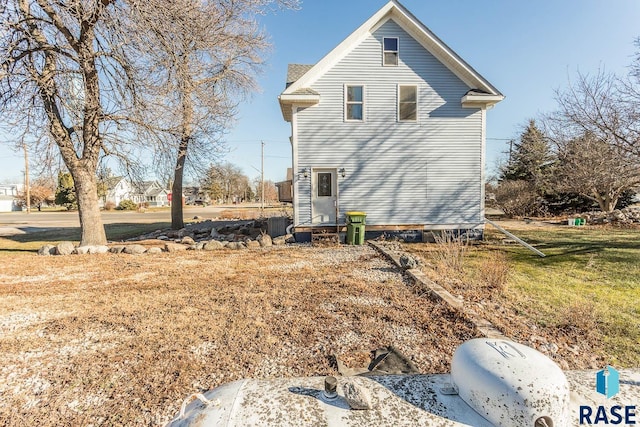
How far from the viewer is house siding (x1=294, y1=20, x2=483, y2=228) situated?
994cm

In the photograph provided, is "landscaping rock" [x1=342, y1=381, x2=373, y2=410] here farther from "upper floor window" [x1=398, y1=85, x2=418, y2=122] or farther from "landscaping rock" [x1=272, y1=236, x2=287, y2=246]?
"upper floor window" [x1=398, y1=85, x2=418, y2=122]

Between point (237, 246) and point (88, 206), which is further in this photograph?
point (237, 246)

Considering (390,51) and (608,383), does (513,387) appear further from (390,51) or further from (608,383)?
(390,51)

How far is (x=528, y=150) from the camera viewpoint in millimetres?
21344

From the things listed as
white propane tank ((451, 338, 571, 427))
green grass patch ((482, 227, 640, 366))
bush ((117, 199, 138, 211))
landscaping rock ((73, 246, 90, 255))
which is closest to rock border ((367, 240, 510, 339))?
green grass patch ((482, 227, 640, 366))

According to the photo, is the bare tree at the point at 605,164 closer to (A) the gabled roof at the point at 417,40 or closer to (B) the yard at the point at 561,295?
(B) the yard at the point at 561,295

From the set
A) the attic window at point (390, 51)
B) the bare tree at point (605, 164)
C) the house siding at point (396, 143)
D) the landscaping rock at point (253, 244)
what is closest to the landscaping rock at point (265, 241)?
the landscaping rock at point (253, 244)

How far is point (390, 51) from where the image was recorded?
32.8 ft

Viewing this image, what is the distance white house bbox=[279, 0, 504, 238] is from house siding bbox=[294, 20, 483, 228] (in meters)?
0.03

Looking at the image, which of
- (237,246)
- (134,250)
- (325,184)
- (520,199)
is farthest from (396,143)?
(520,199)

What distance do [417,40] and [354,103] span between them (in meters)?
2.93

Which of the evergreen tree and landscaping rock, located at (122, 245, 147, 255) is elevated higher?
the evergreen tree

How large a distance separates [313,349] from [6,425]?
2.52 m

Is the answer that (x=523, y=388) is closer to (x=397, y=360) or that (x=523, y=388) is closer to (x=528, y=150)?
(x=397, y=360)
